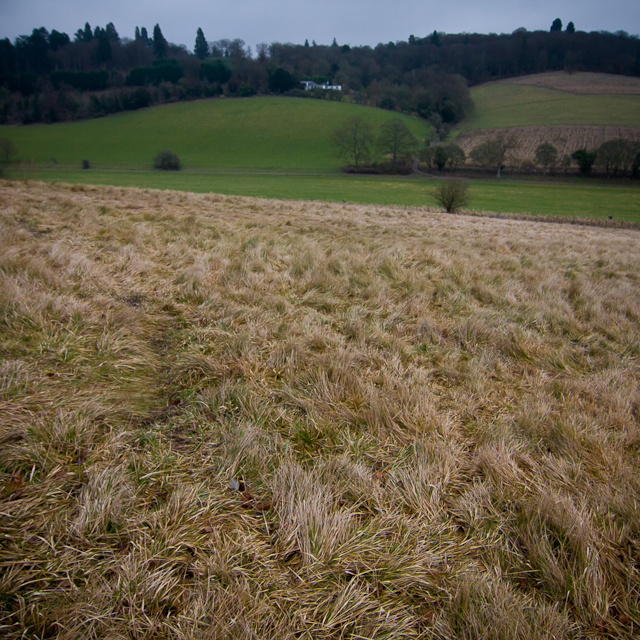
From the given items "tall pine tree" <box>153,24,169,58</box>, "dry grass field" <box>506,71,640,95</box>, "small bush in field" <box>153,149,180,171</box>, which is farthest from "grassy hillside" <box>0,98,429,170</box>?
"tall pine tree" <box>153,24,169,58</box>

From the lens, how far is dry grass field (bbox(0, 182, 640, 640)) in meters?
1.38

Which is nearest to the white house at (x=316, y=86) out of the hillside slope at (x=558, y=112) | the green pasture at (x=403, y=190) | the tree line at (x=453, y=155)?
the hillside slope at (x=558, y=112)

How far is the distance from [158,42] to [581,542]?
606ft

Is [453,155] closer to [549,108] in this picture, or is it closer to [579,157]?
[579,157]

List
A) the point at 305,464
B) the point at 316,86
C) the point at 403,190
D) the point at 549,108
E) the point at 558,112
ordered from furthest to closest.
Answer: the point at 316,86 < the point at 549,108 < the point at 558,112 < the point at 403,190 < the point at 305,464

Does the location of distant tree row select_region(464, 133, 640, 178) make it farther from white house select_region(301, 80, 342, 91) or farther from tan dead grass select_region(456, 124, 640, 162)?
white house select_region(301, 80, 342, 91)

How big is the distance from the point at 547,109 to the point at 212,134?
266 ft

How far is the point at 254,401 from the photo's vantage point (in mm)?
2467

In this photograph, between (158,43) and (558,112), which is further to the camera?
(158,43)

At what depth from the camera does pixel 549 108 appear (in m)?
89.8

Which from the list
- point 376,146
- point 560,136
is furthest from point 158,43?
point 560,136

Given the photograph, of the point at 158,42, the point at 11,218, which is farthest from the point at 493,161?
the point at 158,42

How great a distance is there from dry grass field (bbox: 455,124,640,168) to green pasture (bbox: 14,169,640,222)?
13.4 metres

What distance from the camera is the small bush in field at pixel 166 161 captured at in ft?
213
